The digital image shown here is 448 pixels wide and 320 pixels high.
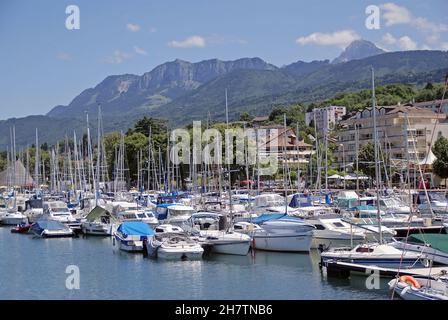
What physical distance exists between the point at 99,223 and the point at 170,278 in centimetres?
1731

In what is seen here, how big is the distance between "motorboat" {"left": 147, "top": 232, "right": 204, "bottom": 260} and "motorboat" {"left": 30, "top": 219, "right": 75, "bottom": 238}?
11.9 meters

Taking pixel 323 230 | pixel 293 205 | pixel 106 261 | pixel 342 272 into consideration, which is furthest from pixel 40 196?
pixel 342 272

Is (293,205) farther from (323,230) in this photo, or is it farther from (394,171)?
(394,171)

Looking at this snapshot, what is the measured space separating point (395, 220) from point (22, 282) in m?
19.5

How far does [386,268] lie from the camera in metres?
22.8

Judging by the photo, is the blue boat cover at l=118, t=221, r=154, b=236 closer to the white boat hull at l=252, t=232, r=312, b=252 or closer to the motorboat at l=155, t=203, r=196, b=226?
the white boat hull at l=252, t=232, r=312, b=252

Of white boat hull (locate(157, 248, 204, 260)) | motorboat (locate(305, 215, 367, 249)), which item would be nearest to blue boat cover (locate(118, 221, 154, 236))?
white boat hull (locate(157, 248, 204, 260))

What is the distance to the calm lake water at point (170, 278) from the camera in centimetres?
2211

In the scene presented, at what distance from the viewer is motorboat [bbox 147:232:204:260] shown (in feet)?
96.1

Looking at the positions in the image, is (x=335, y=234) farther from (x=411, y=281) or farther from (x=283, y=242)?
(x=411, y=281)

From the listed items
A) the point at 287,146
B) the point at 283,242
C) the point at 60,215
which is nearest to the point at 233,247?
the point at 283,242

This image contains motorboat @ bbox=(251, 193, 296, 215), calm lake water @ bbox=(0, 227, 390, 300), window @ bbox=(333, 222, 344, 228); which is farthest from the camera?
motorboat @ bbox=(251, 193, 296, 215)

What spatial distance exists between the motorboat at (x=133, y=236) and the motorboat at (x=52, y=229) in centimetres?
816

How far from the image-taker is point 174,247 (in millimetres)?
29500
